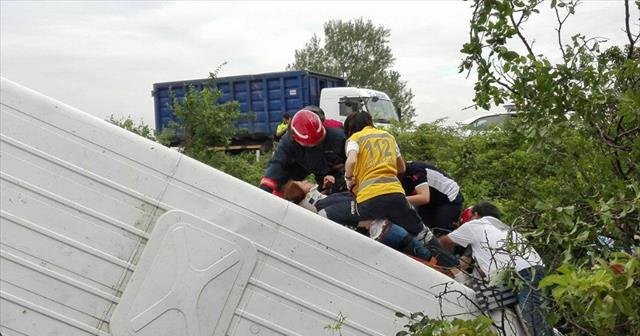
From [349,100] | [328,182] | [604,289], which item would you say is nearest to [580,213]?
[604,289]

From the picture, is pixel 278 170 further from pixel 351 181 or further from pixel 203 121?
pixel 203 121

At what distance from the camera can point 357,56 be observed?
150 ft

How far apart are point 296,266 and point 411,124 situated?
7.06 meters

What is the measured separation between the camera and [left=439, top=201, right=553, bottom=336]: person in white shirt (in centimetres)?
295

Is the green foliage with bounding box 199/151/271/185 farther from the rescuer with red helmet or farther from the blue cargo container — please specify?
the blue cargo container

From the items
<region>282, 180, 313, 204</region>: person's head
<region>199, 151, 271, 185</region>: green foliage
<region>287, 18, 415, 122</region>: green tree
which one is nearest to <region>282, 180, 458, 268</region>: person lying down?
<region>282, 180, 313, 204</region>: person's head

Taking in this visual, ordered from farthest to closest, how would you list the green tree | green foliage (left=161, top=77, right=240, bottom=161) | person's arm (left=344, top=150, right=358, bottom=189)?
1. the green tree
2. green foliage (left=161, top=77, right=240, bottom=161)
3. person's arm (left=344, top=150, right=358, bottom=189)

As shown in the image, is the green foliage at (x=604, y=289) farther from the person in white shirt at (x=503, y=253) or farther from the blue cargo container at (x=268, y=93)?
the blue cargo container at (x=268, y=93)

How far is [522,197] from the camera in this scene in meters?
6.86

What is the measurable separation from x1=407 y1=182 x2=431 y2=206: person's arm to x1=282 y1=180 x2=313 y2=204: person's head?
29.1 inches

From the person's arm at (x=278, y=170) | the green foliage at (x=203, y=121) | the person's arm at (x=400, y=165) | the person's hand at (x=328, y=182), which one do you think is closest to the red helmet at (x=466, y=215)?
the person's arm at (x=400, y=165)

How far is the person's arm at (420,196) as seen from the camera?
5.27 m

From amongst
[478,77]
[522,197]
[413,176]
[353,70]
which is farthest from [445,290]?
[353,70]

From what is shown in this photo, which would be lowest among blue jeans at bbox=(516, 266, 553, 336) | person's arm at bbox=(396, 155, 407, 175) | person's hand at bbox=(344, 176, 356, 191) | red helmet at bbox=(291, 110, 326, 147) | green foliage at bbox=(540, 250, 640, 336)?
blue jeans at bbox=(516, 266, 553, 336)
